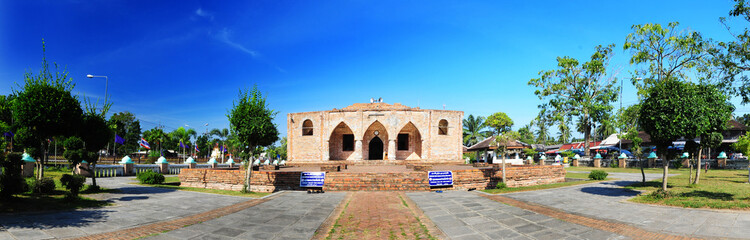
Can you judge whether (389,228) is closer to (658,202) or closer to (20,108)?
(658,202)

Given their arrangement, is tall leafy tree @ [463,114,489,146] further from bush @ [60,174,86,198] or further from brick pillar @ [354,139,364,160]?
bush @ [60,174,86,198]

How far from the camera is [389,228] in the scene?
6602 mm

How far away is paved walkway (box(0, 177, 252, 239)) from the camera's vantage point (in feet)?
19.2

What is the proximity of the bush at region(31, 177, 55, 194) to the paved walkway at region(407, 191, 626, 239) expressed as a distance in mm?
11136

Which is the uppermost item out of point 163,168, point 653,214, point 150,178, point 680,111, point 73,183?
point 680,111

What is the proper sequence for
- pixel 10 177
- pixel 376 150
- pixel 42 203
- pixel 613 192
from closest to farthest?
1. pixel 10 177
2. pixel 42 203
3. pixel 613 192
4. pixel 376 150

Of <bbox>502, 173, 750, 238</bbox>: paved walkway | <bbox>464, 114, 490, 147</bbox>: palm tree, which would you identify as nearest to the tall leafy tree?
<bbox>464, 114, 490, 147</bbox>: palm tree

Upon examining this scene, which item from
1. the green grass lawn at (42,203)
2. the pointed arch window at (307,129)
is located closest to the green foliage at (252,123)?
the green grass lawn at (42,203)

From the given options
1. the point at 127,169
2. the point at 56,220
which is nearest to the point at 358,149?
the point at 127,169

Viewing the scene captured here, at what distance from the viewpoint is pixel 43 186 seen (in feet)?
32.0

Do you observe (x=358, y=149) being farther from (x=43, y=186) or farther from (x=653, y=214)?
(x=653, y=214)

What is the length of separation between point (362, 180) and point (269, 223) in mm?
5899

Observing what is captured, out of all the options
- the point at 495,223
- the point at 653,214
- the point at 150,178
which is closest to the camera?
the point at 495,223

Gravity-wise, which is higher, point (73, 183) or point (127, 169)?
point (73, 183)
